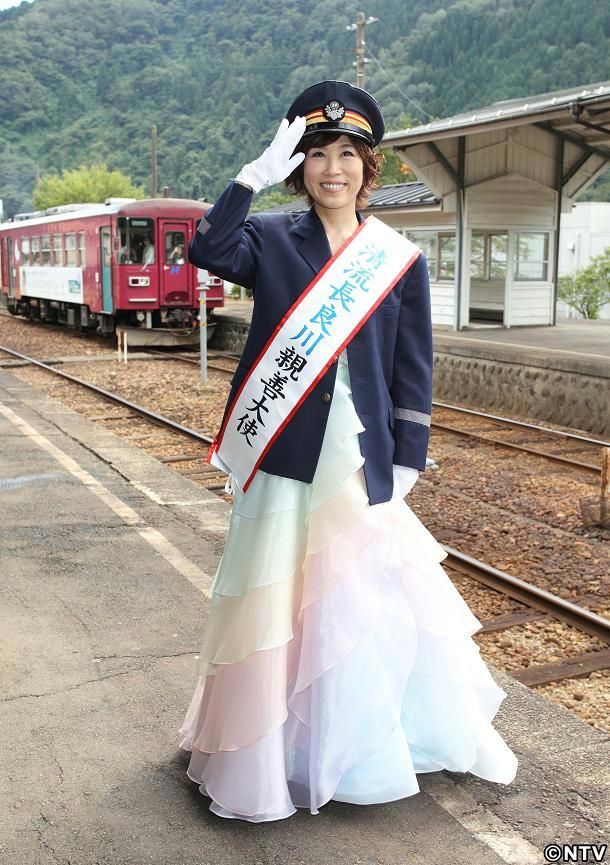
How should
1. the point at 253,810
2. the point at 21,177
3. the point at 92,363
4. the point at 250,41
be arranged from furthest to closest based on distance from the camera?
the point at 250,41 < the point at 21,177 < the point at 92,363 < the point at 253,810

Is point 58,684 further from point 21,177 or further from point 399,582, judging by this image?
point 21,177

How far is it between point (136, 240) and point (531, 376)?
8.90m

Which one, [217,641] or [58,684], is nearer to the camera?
[217,641]

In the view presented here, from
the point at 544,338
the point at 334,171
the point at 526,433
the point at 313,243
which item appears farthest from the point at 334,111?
the point at 544,338

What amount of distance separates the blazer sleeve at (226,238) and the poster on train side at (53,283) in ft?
62.4

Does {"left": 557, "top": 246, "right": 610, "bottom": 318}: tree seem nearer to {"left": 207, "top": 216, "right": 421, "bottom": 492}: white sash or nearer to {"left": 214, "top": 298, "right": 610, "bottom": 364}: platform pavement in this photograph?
{"left": 214, "top": 298, "right": 610, "bottom": 364}: platform pavement

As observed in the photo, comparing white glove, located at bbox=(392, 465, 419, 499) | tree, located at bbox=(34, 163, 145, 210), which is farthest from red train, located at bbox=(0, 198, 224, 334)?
tree, located at bbox=(34, 163, 145, 210)

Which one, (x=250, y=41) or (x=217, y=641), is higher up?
(x=250, y=41)

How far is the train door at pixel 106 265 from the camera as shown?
19203 millimetres

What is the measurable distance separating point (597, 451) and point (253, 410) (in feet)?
26.9

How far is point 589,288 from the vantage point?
30906 mm

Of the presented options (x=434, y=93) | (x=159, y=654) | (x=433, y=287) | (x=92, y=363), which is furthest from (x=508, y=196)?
(x=434, y=93)

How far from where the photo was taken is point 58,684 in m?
3.55

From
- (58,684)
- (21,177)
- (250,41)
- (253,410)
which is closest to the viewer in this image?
(253,410)
